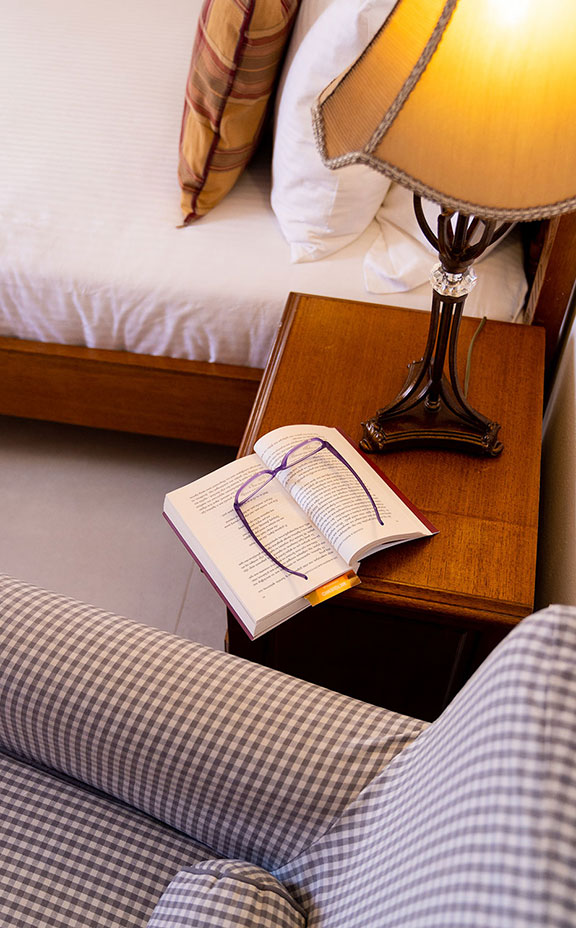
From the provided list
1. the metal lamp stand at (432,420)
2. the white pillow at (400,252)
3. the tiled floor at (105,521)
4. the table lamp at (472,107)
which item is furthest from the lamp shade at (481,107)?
the tiled floor at (105,521)

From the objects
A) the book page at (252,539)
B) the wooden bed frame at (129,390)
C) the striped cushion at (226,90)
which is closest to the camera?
the book page at (252,539)

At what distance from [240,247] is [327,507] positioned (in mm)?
555

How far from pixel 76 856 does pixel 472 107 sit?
69 cm

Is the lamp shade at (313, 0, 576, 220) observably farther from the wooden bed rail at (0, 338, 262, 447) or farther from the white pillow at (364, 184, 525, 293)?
the wooden bed rail at (0, 338, 262, 447)

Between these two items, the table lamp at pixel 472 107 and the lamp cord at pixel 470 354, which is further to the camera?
the lamp cord at pixel 470 354

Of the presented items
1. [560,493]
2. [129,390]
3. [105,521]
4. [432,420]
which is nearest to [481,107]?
[432,420]

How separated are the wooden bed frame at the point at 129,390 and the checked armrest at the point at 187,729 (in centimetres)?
56

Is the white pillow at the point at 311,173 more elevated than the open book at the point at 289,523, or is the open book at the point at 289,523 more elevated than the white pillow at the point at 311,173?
the white pillow at the point at 311,173

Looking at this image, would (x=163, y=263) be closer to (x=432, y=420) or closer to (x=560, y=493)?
(x=432, y=420)

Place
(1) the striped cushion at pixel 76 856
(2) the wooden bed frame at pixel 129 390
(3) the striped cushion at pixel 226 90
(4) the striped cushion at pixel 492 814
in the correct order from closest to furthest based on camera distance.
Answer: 1. (4) the striped cushion at pixel 492 814
2. (1) the striped cushion at pixel 76 856
3. (3) the striped cushion at pixel 226 90
4. (2) the wooden bed frame at pixel 129 390

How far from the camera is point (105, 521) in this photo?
138cm

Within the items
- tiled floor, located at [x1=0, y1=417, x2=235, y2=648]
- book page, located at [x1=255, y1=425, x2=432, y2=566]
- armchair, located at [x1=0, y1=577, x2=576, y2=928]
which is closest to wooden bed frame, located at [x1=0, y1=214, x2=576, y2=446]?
tiled floor, located at [x1=0, y1=417, x2=235, y2=648]

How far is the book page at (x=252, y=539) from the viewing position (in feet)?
2.55

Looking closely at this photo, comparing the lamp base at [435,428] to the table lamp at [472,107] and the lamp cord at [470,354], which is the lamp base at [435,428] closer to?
the lamp cord at [470,354]
